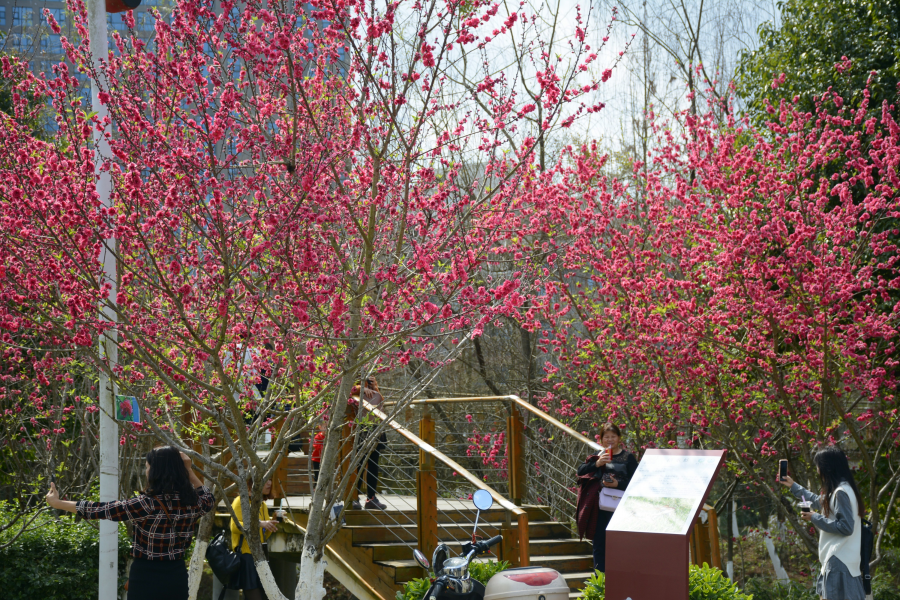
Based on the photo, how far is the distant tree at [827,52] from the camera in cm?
976

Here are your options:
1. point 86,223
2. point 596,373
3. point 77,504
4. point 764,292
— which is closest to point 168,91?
point 86,223

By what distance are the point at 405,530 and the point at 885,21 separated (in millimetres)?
7771

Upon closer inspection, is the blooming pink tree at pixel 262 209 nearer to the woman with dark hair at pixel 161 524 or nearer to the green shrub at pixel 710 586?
the woman with dark hair at pixel 161 524

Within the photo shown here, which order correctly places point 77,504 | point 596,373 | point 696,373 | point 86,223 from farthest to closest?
point 596,373, point 696,373, point 86,223, point 77,504

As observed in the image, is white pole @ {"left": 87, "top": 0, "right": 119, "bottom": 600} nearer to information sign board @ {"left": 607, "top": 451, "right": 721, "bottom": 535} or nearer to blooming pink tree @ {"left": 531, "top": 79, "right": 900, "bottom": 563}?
information sign board @ {"left": 607, "top": 451, "right": 721, "bottom": 535}

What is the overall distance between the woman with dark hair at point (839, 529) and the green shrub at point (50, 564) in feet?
20.8

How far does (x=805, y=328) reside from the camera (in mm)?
8195

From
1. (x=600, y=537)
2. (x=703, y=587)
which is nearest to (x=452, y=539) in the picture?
(x=600, y=537)

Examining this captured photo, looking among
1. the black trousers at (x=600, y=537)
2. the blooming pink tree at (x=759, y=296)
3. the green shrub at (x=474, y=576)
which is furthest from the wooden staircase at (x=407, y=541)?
the blooming pink tree at (x=759, y=296)

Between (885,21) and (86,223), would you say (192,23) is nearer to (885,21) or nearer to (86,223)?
(86,223)

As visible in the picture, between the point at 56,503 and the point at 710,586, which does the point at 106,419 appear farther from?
the point at 710,586

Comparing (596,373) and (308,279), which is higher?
(308,279)

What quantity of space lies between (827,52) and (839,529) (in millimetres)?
7302

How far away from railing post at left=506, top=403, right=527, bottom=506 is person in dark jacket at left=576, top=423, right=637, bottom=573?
1678mm
